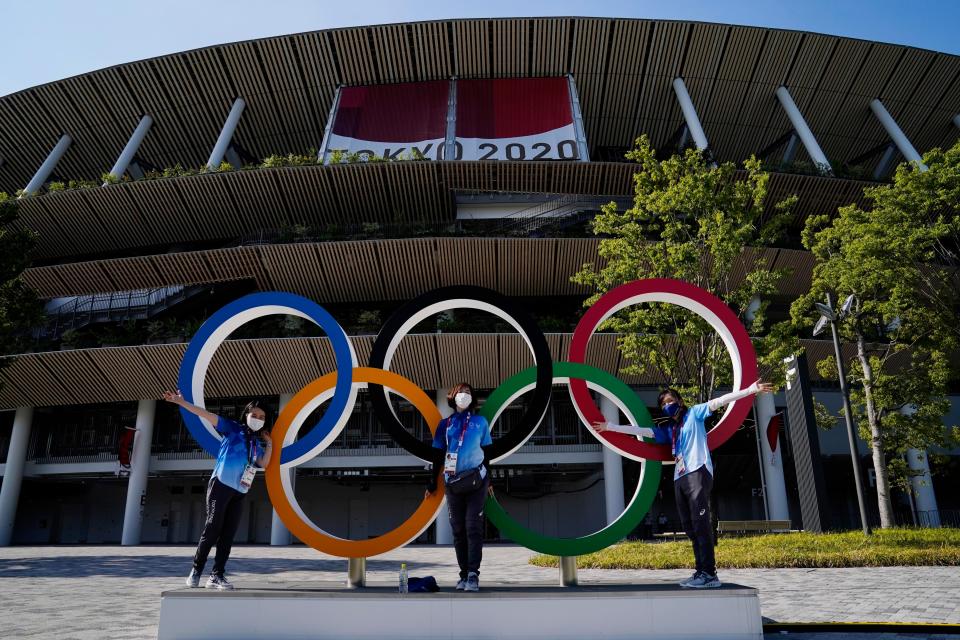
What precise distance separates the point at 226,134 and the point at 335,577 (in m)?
21.3

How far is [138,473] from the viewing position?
79.6 feet

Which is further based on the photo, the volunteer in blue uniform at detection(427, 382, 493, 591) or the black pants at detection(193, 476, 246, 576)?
the black pants at detection(193, 476, 246, 576)

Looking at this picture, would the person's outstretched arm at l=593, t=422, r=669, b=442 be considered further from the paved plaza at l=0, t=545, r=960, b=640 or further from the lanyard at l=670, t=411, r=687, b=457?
the paved plaza at l=0, t=545, r=960, b=640

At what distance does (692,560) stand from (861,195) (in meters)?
18.6

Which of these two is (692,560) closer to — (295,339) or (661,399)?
(661,399)

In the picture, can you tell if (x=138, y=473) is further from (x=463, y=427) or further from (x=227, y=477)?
(x=463, y=427)

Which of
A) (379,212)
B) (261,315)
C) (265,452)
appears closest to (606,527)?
(265,452)

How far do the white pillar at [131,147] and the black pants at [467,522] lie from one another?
2489 cm

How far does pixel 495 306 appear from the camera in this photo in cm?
639

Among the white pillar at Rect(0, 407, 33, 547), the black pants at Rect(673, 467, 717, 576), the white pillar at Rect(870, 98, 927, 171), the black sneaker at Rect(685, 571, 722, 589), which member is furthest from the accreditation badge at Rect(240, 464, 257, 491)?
the white pillar at Rect(870, 98, 927, 171)

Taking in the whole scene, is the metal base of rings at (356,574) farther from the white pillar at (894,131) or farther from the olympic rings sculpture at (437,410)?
the white pillar at (894,131)

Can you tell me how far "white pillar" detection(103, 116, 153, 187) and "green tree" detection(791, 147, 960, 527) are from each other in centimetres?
2540

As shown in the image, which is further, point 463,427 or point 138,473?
point 138,473

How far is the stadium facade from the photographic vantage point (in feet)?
73.8
